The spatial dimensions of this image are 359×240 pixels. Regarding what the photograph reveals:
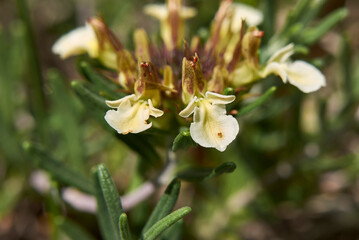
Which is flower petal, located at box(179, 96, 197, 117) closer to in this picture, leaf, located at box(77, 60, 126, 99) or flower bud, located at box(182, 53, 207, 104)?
flower bud, located at box(182, 53, 207, 104)

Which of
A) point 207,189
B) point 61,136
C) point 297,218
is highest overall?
point 61,136

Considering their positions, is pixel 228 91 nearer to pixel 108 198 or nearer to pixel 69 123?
pixel 108 198

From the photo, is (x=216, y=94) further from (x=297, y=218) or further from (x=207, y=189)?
(x=297, y=218)

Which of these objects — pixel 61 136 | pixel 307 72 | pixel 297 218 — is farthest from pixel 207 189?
pixel 307 72

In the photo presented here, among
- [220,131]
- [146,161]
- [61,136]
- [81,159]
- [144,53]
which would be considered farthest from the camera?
[61,136]

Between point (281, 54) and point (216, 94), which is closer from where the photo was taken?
point (216, 94)

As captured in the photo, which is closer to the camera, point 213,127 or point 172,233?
point 213,127

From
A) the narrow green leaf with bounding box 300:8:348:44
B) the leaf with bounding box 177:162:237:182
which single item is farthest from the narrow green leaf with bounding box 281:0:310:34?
the leaf with bounding box 177:162:237:182

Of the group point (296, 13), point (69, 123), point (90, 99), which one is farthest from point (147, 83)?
point (69, 123)
